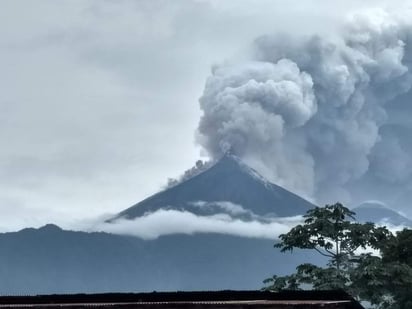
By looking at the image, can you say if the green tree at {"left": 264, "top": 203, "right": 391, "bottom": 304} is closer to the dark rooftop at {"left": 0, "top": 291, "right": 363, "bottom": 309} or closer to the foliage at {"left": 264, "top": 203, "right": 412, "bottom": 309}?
the foliage at {"left": 264, "top": 203, "right": 412, "bottom": 309}

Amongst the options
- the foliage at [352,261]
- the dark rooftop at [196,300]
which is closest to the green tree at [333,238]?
the foliage at [352,261]

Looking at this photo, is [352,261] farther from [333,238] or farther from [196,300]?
[196,300]

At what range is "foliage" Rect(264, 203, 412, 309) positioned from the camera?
2115 inches

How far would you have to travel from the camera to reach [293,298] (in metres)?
28.8

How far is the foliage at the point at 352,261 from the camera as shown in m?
53.7

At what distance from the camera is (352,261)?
55.9 metres

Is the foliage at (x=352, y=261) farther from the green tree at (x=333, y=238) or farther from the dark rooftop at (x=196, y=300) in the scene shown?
the dark rooftop at (x=196, y=300)

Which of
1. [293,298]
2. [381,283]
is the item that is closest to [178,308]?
[293,298]

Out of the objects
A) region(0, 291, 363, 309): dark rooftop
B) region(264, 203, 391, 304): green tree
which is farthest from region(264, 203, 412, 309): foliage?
Result: region(0, 291, 363, 309): dark rooftop

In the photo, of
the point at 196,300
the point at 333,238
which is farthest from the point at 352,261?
the point at 196,300

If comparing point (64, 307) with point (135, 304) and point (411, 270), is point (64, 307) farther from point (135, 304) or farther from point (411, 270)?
point (411, 270)

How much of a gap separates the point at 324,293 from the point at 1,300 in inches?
453

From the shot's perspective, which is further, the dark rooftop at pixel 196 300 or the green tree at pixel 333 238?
the green tree at pixel 333 238

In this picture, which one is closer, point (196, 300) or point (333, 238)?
point (196, 300)
